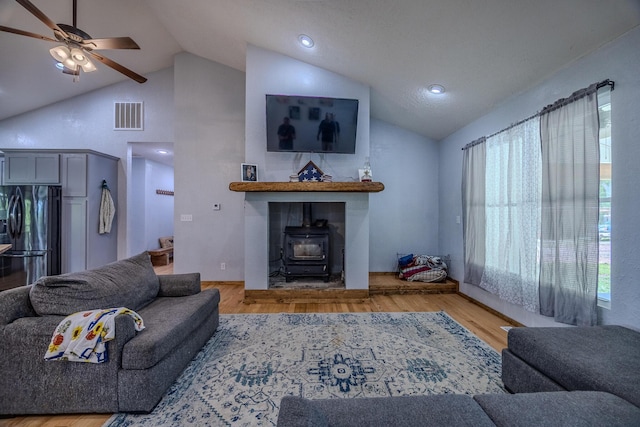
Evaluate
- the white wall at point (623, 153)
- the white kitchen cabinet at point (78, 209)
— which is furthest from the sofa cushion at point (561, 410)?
the white kitchen cabinet at point (78, 209)

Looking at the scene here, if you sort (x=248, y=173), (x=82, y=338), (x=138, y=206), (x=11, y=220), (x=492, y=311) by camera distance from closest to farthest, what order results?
1. (x=82, y=338)
2. (x=492, y=311)
3. (x=248, y=173)
4. (x=11, y=220)
5. (x=138, y=206)

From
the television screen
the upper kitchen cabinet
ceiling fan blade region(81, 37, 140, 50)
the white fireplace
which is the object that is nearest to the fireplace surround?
the white fireplace

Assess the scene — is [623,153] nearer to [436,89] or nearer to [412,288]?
[436,89]

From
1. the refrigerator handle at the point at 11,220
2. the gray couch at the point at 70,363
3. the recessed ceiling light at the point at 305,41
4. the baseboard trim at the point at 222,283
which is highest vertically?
the recessed ceiling light at the point at 305,41

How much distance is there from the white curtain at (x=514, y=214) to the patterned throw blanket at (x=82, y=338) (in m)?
3.40

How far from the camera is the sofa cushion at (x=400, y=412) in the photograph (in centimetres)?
90

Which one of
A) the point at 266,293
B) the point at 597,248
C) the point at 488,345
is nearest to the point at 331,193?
the point at 266,293

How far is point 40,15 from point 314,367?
12.6ft

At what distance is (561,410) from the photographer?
98 centimetres

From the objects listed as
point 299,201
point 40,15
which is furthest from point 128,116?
point 299,201

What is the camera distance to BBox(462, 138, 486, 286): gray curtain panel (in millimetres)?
3146

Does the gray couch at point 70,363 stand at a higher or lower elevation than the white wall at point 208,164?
lower

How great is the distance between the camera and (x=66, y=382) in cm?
145

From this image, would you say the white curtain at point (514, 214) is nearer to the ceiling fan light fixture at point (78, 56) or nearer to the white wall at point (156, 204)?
the ceiling fan light fixture at point (78, 56)
